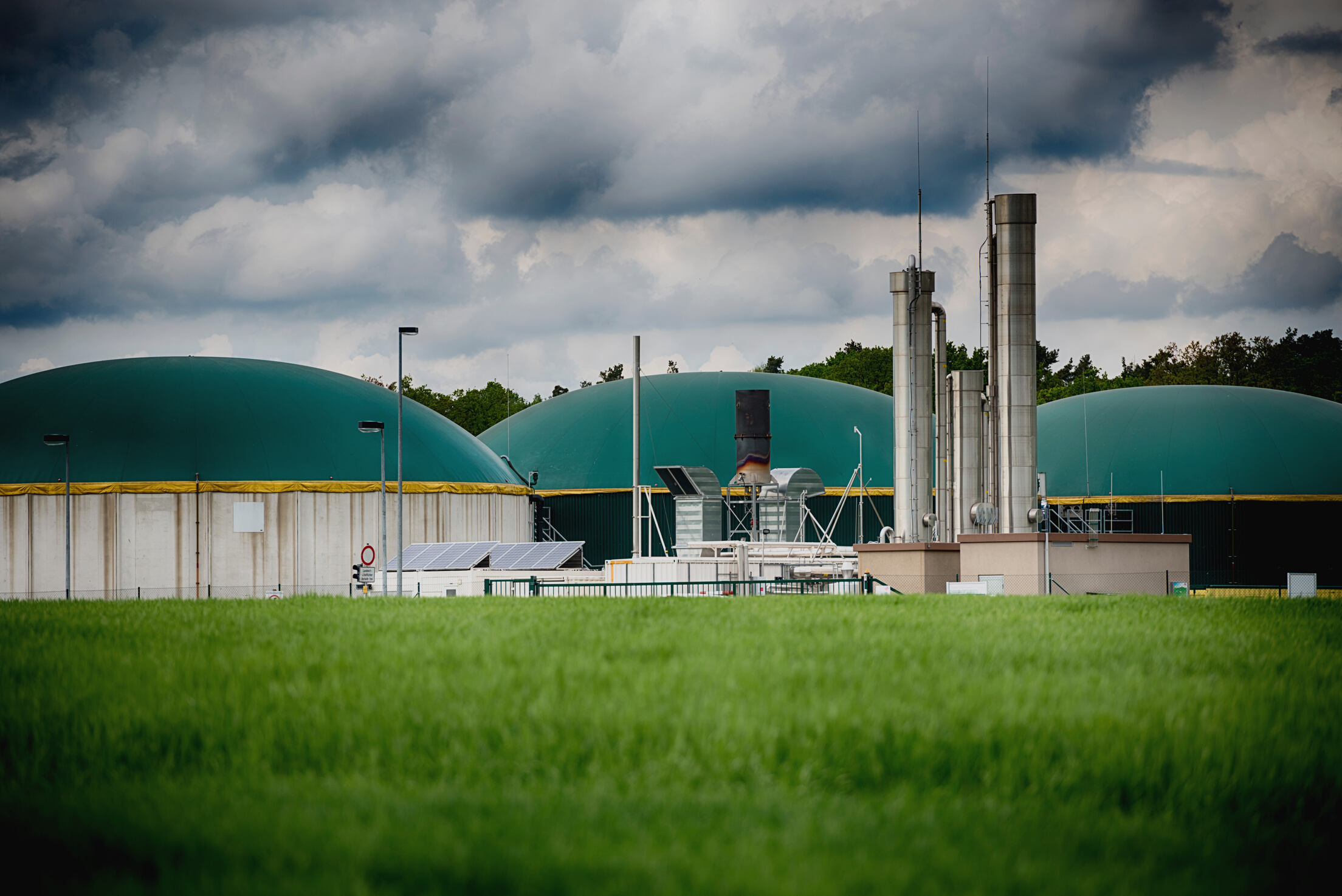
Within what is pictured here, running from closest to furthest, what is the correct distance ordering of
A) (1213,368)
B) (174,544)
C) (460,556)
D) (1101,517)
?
(460,556), (174,544), (1101,517), (1213,368)

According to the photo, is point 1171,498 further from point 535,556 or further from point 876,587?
point 876,587

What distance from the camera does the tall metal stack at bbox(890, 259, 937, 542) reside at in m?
43.4

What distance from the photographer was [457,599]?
2172cm

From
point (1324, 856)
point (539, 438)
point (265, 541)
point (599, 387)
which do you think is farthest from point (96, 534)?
point (1324, 856)

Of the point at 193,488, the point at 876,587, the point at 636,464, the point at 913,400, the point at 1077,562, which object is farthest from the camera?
the point at 193,488

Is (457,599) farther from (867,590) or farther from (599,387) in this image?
(599,387)

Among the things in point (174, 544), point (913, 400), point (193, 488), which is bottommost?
point (174, 544)

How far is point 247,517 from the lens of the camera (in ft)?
179

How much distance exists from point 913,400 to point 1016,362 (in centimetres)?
781

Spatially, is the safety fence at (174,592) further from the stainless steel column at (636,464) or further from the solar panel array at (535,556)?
the stainless steel column at (636,464)

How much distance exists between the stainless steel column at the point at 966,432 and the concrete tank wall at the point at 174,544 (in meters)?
27.6

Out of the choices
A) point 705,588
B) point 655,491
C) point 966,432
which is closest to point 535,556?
point 705,588

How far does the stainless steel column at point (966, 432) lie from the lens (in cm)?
4781

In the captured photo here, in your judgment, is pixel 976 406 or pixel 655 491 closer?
pixel 976 406
